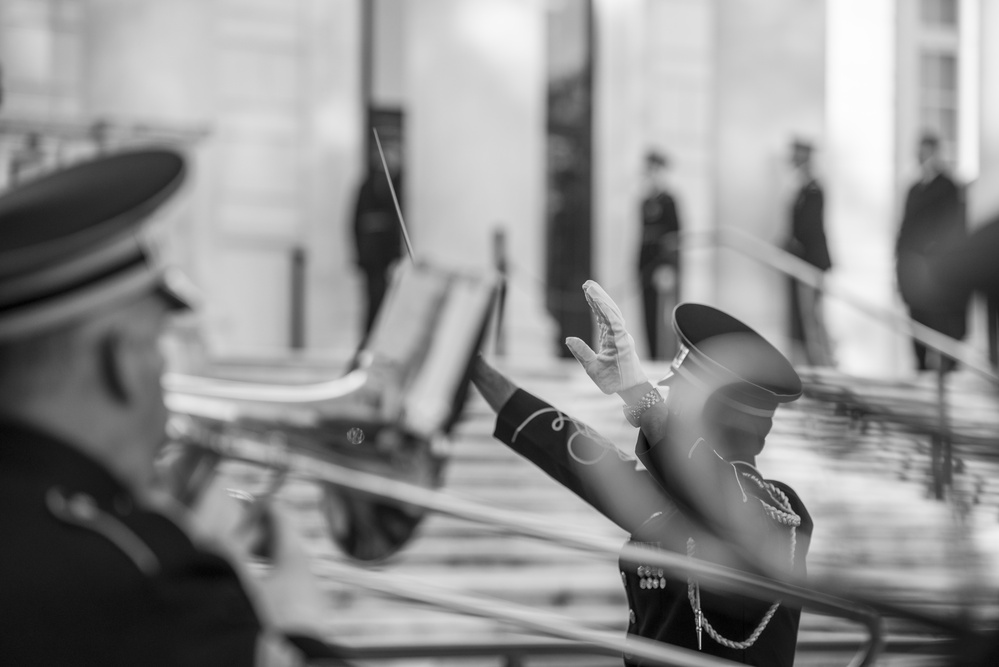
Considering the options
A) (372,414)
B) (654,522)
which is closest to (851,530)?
(654,522)

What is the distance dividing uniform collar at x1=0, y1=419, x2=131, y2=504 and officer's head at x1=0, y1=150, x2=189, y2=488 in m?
0.01

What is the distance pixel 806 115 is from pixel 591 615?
7216 millimetres

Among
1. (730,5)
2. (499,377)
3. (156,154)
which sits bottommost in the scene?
(499,377)

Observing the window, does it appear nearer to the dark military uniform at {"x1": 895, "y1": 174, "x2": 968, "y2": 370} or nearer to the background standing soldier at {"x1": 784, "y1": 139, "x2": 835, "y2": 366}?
the background standing soldier at {"x1": 784, "y1": 139, "x2": 835, "y2": 366}

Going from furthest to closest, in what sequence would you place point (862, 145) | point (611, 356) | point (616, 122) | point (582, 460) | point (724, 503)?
1. point (862, 145)
2. point (616, 122)
3. point (582, 460)
4. point (724, 503)
5. point (611, 356)

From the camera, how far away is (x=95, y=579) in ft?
3.51

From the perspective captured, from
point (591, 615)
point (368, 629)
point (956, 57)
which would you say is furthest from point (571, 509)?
point (956, 57)

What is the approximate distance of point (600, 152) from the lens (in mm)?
11094

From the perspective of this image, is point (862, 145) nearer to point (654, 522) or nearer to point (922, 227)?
point (922, 227)

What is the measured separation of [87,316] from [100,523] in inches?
7.2

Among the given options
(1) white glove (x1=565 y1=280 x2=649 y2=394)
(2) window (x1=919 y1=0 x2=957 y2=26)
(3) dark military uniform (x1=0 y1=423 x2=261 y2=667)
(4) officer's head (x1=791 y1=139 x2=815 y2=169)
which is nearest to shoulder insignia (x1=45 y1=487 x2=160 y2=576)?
(3) dark military uniform (x1=0 y1=423 x2=261 y2=667)

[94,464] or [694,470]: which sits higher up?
[94,464]

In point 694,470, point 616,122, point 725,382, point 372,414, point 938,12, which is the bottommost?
point 372,414

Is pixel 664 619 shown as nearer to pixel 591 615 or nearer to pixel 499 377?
pixel 499 377
